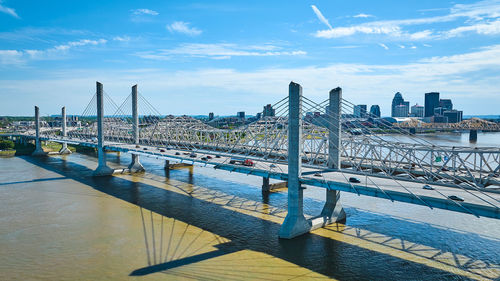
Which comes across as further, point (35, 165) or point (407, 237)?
point (35, 165)

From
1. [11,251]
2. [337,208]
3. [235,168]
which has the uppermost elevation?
[235,168]

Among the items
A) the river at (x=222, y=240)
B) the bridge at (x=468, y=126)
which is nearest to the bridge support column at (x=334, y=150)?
the river at (x=222, y=240)

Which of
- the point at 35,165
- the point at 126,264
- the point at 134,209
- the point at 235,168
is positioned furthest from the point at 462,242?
the point at 35,165

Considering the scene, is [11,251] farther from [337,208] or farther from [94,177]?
[94,177]

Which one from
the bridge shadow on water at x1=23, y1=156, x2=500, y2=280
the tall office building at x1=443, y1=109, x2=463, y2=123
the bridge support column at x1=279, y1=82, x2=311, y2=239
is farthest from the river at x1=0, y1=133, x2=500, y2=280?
the tall office building at x1=443, y1=109, x2=463, y2=123

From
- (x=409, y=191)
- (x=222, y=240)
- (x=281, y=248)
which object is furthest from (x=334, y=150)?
(x=222, y=240)

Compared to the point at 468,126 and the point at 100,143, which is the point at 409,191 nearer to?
the point at 100,143
